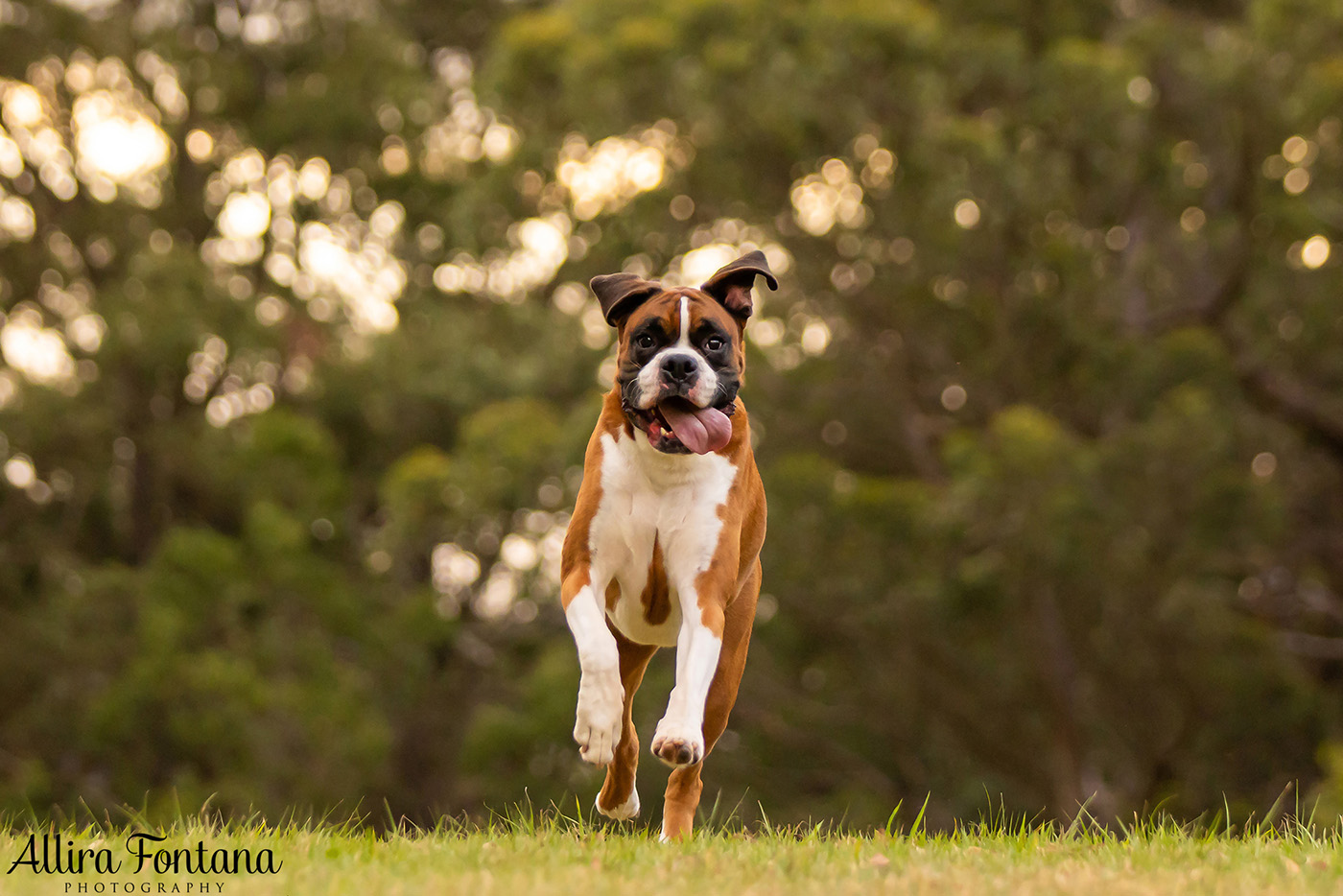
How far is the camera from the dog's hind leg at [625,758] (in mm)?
6066

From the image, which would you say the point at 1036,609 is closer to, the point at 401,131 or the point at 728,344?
the point at 401,131

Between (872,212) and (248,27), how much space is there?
484 inches

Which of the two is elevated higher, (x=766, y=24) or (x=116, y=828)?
(x=766, y=24)

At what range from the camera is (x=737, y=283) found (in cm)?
592

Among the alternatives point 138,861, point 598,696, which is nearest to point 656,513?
point 598,696

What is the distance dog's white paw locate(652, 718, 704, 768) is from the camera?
5.18 meters

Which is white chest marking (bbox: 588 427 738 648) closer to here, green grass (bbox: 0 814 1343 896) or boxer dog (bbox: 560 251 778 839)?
boxer dog (bbox: 560 251 778 839)

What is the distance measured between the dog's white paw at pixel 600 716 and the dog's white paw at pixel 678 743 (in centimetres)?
15

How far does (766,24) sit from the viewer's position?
60.0ft

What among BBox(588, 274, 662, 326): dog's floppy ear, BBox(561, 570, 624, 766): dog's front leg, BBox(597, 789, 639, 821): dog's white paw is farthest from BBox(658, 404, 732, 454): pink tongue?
BBox(597, 789, 639, 821): dog's white paw

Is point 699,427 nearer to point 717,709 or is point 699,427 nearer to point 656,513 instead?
point 656,513

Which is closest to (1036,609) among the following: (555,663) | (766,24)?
(555,663)

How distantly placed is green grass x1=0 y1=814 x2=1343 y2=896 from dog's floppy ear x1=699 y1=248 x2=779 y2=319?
1922mm

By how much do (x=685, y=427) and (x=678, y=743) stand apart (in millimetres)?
1051
